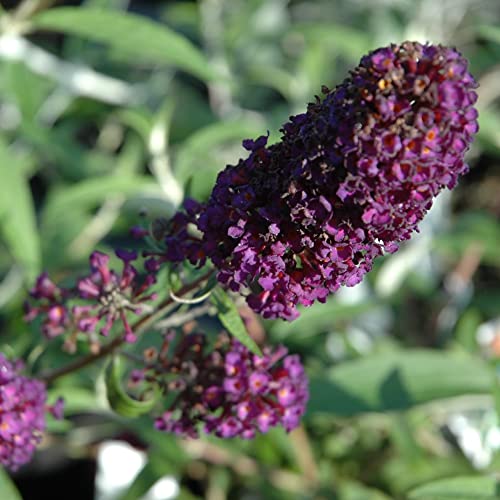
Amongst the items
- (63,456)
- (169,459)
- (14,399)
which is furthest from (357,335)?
(14,399)

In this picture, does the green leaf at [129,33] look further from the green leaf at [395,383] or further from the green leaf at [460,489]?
the green leaf at [460,489]

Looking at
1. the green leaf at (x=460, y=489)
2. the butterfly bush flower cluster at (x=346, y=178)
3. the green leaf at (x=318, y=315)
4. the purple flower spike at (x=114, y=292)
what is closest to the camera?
the butterfly bush flower cluster at (x=346, y=178)

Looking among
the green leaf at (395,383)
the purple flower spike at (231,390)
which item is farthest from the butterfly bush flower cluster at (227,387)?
the green leaf at (395,383)

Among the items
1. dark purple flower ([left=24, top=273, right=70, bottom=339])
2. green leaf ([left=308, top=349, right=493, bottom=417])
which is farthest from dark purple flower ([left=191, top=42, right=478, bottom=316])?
green leaf ([left=308, top=349, right=493, bottom=417])

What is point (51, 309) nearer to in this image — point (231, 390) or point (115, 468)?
point (231, 390)

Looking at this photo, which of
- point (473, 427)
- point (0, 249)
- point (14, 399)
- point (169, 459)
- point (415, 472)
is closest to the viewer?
point (14, 399)

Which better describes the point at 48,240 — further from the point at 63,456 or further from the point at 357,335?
the point at 357,335
